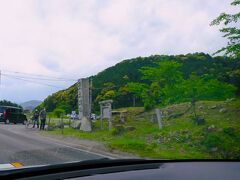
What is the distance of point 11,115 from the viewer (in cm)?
4228

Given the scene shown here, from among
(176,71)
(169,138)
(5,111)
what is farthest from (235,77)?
(5,111)

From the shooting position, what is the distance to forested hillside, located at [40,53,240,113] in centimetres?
2997

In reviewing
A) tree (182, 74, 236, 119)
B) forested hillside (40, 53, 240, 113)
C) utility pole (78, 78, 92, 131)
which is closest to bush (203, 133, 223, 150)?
tree (182, 74, 236, 119)

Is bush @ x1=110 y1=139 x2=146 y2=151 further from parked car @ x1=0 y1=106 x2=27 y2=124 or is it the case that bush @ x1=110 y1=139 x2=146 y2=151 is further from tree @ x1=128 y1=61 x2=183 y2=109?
parked car @ x1=0 y1=106 x2=27 y2=124

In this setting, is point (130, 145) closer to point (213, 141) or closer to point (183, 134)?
point (213, 141)

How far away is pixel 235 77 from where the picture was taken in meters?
26.9

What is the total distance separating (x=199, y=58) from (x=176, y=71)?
1179cm

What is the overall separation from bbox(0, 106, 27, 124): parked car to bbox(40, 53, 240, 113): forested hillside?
4.08 metres

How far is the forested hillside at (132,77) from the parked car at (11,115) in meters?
4.08

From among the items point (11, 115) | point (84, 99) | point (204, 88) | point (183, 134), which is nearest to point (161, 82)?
point (84, 99)

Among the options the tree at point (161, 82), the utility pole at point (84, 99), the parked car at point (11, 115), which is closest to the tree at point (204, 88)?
the tree at point (161, 82)

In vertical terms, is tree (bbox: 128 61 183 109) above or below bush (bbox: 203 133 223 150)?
above

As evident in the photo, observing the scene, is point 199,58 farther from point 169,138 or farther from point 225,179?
point 225,179

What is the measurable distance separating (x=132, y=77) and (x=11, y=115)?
12.2 meters
